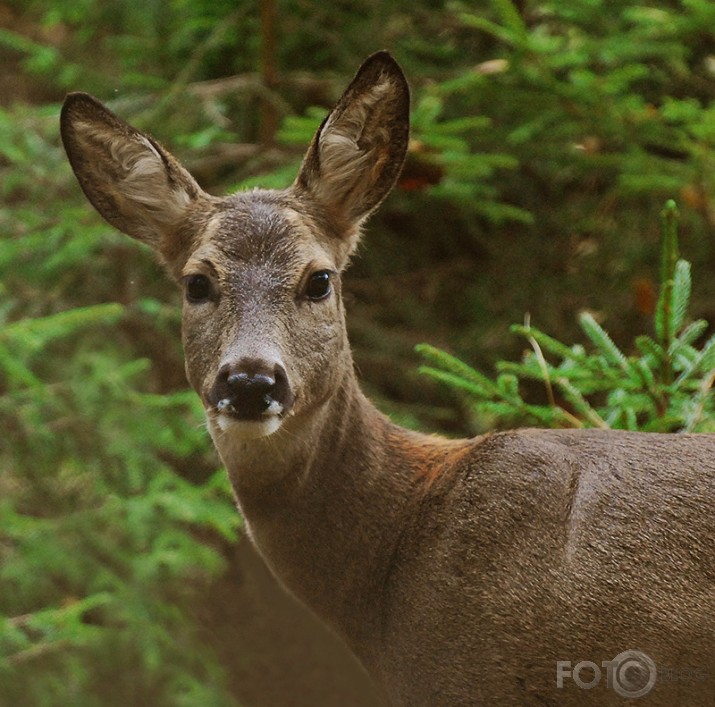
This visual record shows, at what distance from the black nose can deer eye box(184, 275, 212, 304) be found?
42 centimetres

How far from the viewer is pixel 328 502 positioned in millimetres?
3541

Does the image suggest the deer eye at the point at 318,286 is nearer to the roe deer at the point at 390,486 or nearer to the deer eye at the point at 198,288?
the roe deer at the point at 390,486

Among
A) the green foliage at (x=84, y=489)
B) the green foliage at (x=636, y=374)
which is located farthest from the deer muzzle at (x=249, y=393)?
the green foliage at (x=84, y=489)

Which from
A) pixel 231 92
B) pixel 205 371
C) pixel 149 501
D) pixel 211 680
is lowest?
pixel 211 680

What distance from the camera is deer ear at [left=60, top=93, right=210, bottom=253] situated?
12.4 feet

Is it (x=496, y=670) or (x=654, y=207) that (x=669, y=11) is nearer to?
(x=654, y=207)

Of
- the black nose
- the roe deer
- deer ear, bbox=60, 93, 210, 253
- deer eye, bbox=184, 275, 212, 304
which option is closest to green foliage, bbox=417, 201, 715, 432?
the roe deer

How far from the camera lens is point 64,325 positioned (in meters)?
5.48

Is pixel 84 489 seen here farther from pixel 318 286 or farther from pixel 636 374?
pixel 636 374

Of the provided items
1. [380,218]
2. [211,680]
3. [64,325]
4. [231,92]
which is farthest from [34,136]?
[211,680]

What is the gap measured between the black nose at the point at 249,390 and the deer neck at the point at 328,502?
0.31 metres

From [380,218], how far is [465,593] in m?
5.10

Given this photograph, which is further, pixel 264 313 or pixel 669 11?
pixel 669 11

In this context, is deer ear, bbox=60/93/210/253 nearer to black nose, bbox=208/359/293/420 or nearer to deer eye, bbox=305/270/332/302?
deer eye, bbox=305/270/332/302
